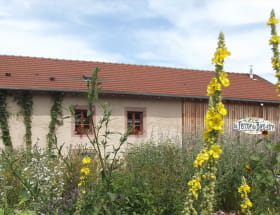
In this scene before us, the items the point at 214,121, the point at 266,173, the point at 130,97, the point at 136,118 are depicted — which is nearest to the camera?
the point at 214,121

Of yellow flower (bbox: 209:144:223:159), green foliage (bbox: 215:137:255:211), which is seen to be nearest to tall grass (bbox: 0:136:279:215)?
green foliage (bbox: 215:137:255:211)

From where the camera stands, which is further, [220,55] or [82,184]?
[82,184]

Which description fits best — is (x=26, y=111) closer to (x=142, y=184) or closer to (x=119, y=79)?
(x=119, y=79)

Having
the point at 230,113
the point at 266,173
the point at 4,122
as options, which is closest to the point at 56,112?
the point at 4,122

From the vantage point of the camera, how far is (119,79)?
Answer: 17.3 meters

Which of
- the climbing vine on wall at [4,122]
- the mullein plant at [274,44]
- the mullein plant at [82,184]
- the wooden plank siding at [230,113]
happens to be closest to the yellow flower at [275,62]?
the mullein plant at [274,44]

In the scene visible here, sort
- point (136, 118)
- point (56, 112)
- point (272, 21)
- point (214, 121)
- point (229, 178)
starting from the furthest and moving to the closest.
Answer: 1. point (136, 118)
2. point (56, 112)
3. point (229, 178)
4. point (272, 21)
5. point (214, 121)

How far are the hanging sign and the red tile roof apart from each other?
3.42 ft

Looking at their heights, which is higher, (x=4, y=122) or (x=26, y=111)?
(x=26, y=111)

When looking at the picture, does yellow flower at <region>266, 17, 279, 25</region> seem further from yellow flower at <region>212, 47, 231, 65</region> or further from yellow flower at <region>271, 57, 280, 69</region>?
yellow flower at <region>212, 47, 231, 65</region>

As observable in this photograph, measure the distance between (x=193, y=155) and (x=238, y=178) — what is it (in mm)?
935

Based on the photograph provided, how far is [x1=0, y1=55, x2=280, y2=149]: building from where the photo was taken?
49.0ft

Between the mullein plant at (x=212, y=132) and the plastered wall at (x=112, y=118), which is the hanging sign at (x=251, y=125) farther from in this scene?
the mullein plant at (x=212, y=132)

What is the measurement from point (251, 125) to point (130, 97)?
6340 mm
